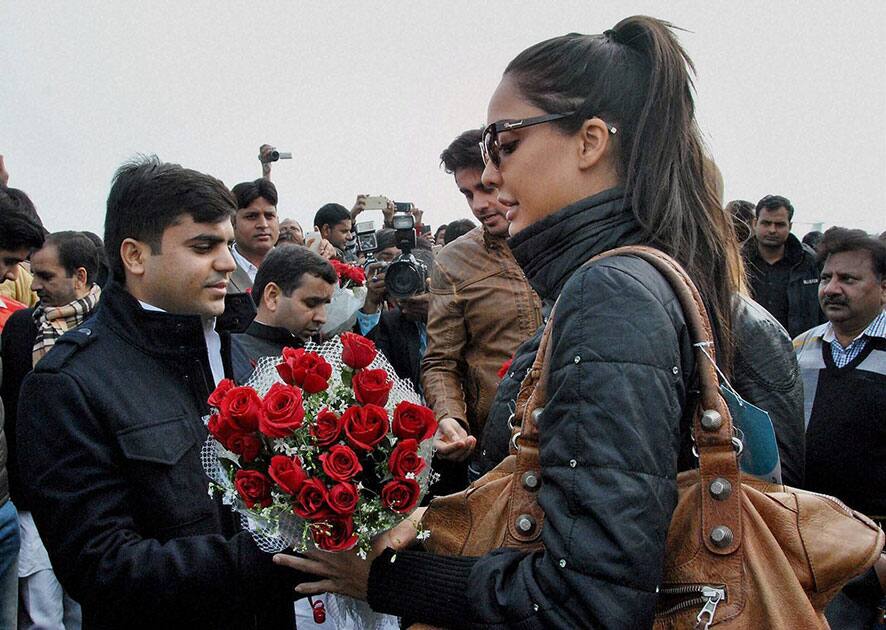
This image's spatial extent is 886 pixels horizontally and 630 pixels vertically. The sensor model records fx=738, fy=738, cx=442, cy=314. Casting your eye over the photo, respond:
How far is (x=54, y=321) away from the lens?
389 centimetres

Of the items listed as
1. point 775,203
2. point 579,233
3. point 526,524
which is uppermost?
point 579,233

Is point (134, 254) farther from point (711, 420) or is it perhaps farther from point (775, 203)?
point (775, 203)

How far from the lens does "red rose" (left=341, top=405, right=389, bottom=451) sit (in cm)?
149

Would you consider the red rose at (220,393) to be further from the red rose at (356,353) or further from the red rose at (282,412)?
the red rose at (356,353)

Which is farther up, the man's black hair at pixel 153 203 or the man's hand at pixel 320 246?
the man's black hair at pixel 153 203

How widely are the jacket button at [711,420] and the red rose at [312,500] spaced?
0.70m

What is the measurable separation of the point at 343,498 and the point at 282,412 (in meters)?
0.21

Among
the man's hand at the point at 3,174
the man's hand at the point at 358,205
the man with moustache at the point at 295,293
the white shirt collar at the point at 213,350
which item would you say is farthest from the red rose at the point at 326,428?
the man's hand at the point at 358,205

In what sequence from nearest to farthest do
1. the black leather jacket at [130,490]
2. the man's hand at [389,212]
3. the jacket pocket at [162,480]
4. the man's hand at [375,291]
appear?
the black leather jacket at [130,490], the jacket pocket at [162,480], the man's hand at [375,291], the man's hand at [389,212]

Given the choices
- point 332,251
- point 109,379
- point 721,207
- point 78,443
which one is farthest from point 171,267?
point 332,251

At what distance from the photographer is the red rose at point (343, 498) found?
141 centimetres

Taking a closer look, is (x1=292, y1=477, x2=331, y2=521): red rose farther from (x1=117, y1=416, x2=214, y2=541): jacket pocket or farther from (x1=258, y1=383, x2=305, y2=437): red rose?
(x1=117, y1=416, x2=214, y2=541): jacket pocket

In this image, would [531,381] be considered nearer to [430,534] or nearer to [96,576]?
[430,534]

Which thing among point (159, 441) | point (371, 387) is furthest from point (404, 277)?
point (371, 387)
